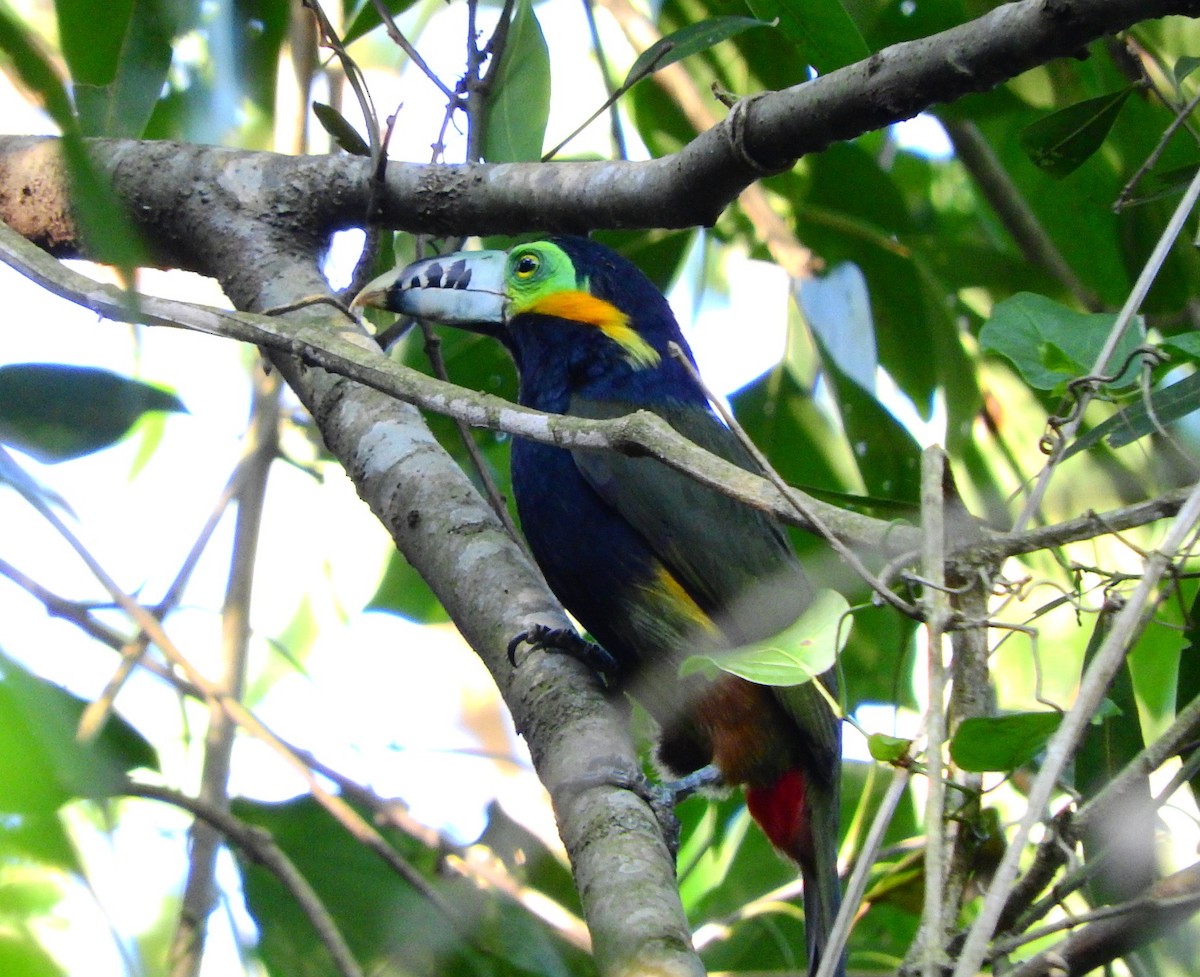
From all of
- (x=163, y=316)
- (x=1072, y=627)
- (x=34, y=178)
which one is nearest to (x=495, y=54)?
(x=34, y=178)

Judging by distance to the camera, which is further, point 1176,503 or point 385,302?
point 385,302

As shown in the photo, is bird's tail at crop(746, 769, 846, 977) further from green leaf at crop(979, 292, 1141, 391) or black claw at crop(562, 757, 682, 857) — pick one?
green leaf at crop(979, 292, 1141, 391)

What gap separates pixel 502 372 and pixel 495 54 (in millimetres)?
939

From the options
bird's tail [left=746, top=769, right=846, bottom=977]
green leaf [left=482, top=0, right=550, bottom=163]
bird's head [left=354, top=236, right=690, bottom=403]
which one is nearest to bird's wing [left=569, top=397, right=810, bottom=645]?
bird's head [left=354, top=236, right=690, bottom=403]

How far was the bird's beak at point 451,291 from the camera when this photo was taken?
269 cm

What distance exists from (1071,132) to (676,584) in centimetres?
108

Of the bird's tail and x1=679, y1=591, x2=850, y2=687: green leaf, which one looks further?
the bird's tail

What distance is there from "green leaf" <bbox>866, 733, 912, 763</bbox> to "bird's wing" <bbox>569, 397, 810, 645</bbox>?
106 cm

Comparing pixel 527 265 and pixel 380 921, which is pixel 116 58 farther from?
pixel 380 921

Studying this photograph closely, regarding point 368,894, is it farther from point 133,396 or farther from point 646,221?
point 646,221

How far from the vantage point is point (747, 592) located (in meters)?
2.52

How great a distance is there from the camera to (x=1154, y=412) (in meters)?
1.74

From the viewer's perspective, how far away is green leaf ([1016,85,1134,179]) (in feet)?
6.71

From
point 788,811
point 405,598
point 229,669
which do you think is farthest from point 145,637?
point 788,811
